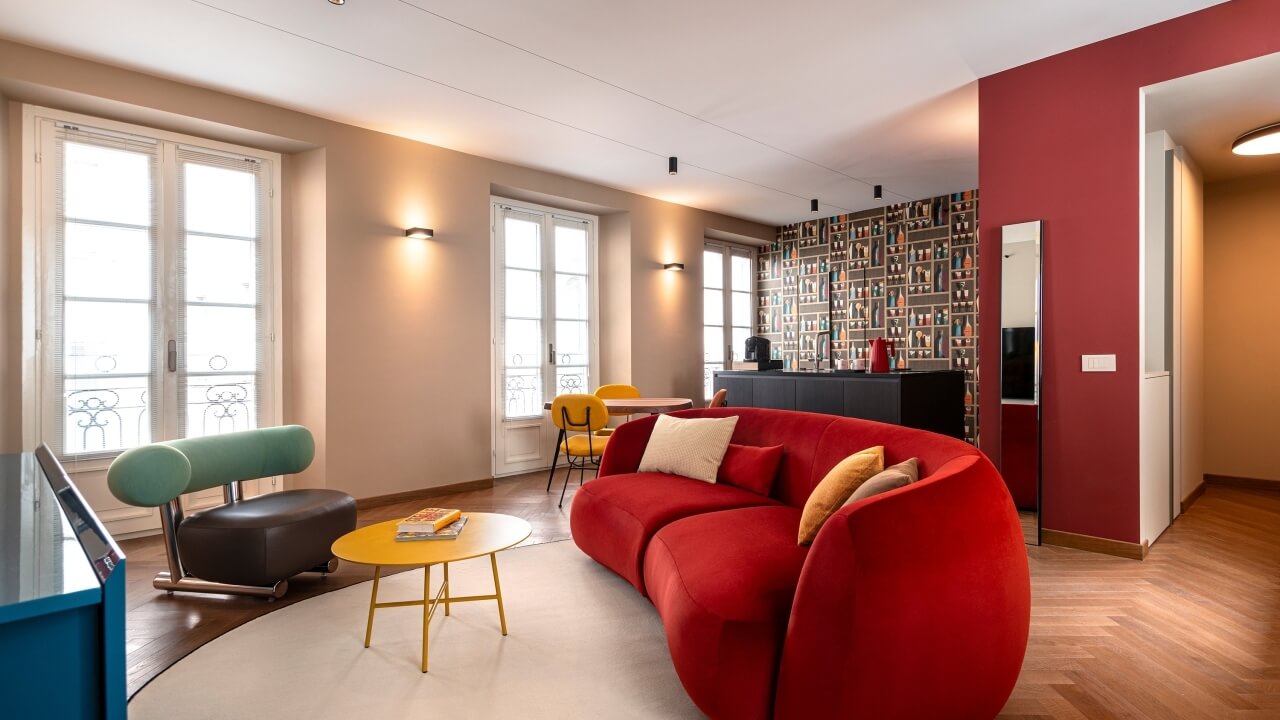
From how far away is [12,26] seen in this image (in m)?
3.54

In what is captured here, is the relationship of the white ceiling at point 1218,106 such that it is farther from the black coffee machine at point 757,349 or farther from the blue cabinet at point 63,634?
the blue cabinet at point 63,634

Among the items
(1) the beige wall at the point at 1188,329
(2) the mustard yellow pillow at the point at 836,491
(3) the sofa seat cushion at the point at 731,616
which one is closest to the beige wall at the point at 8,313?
(3) the sofa seat cushion at the point at 731,616

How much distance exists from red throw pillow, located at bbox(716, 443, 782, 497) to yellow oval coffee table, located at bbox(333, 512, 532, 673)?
1.16 metres

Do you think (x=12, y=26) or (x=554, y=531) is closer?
(x=12, y=26)

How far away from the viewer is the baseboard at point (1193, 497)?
4.89 meters

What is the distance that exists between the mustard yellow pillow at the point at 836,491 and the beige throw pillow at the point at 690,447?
1.14m

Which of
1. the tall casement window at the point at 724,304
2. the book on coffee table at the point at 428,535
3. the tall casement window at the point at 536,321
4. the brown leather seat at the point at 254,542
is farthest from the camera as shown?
the tall casement window at the point at 724,304

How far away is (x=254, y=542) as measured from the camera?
3.09 m

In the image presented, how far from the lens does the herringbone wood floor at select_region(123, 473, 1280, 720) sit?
222 cm

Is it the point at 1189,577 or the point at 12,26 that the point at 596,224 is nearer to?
the point at 12,26

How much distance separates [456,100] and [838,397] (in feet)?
12.5

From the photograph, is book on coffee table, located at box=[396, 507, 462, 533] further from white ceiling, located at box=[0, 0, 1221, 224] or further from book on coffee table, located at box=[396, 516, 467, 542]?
white ceiling, located at box=[0, 0, 1221, 224]

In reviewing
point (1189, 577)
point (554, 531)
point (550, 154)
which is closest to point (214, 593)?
point (554, 531)

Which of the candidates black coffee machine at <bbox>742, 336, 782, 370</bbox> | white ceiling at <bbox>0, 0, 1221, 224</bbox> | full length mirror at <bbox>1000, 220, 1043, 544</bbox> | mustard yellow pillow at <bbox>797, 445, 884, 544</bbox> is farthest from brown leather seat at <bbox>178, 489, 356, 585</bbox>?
black coffee machine at <bbox>742, 336, 782, 370</bbox>
